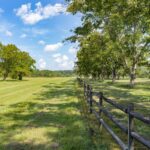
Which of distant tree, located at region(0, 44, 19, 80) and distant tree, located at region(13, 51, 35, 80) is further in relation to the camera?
distant tree, located at region(13, 51, 35, 80)

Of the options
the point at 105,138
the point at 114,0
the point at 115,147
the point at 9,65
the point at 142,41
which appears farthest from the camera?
the point at 9,65

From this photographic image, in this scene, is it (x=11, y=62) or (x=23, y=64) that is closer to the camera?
(x=11, y=62)

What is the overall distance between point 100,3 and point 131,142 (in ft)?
45.6

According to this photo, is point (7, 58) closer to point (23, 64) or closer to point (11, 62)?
point (11, 62)

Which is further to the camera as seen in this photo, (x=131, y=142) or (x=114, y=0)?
(x=114, y=0)

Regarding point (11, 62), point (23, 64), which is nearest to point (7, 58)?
point (11, 62)

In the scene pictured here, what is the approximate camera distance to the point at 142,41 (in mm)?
43500

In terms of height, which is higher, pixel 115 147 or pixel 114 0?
pixel 114 0

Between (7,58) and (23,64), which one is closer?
(7,58)

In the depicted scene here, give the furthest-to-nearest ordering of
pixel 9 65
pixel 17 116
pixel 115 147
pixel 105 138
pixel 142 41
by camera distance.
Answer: pixel 9 65, pixel 142 41, pixel 17 116, pixel 105 138, pixel 115 147

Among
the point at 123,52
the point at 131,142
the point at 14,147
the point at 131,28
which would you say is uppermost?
the point at 131,28

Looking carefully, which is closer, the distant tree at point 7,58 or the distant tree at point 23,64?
the distant tree at point 7,58

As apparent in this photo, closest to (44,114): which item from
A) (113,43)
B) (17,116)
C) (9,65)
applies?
(17,116)

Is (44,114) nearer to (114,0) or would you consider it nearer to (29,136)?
(29,136)
